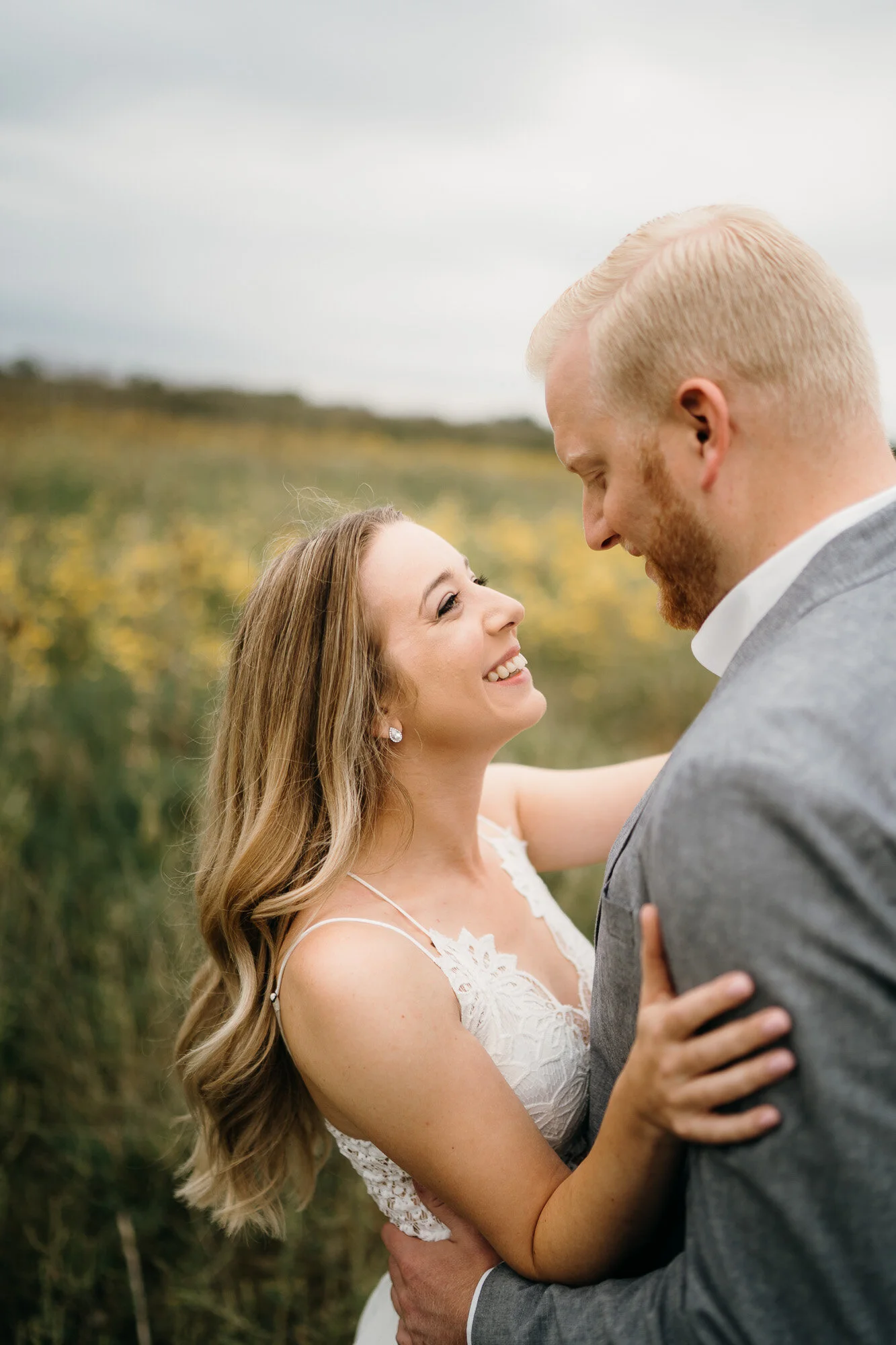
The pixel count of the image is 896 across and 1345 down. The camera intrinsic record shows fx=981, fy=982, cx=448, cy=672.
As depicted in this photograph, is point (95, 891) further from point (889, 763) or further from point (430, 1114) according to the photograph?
point (889, 763)

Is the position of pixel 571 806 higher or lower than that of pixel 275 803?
lower

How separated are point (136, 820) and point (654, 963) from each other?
4563 mm

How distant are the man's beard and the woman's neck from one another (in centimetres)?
74

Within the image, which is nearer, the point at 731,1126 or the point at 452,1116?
the point at 731,1126

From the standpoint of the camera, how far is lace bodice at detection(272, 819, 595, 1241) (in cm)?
200

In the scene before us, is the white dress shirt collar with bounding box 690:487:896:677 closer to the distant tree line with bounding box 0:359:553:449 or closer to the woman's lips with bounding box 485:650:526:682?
the woman's lips with bounding box 485:650:526:682

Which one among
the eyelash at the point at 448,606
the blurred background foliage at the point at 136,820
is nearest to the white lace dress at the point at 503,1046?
the eyelash at the point at 448,606

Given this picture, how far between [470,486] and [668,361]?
17049mm

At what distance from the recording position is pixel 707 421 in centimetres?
152

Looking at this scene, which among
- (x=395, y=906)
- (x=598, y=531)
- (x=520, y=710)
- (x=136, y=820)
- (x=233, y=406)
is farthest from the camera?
(x=233, y=406)

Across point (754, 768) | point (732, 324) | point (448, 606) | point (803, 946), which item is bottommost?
point (448, 606)

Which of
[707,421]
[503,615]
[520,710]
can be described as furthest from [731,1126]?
[503,615]

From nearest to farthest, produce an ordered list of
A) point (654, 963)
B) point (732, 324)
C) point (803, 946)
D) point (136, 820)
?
point (803, 946), point (654, 963), point (732, 324), point (136, 820)

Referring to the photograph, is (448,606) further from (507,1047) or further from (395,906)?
(507,1047)
